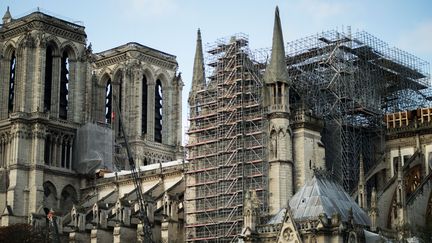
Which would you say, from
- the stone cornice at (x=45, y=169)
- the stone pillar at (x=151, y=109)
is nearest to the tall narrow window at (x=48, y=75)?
the stone cornice at (x=45, y=169)

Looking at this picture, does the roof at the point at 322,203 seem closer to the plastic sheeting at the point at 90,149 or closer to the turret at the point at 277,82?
the turret at the point at 277,82

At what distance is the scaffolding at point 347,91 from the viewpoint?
193ft

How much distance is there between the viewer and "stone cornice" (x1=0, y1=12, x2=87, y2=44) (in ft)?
255

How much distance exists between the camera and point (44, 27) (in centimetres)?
7800

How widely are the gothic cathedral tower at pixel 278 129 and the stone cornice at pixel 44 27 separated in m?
28.3

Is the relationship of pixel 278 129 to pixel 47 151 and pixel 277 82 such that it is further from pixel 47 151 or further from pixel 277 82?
pixel 47 151

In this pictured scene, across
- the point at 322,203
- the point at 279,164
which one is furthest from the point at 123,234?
the point at 322,203

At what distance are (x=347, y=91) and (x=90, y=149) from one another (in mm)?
28209

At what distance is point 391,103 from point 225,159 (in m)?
15.4

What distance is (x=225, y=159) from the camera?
58562mm

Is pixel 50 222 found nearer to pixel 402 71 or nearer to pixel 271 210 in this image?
pixel 271 210

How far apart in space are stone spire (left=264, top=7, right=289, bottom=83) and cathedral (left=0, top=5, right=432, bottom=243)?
0.29 feet

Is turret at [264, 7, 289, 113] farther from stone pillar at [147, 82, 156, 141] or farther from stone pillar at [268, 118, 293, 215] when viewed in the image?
stone pillar at [147, 82, 156, 141]

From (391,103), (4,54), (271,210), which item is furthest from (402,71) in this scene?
(4,54)
